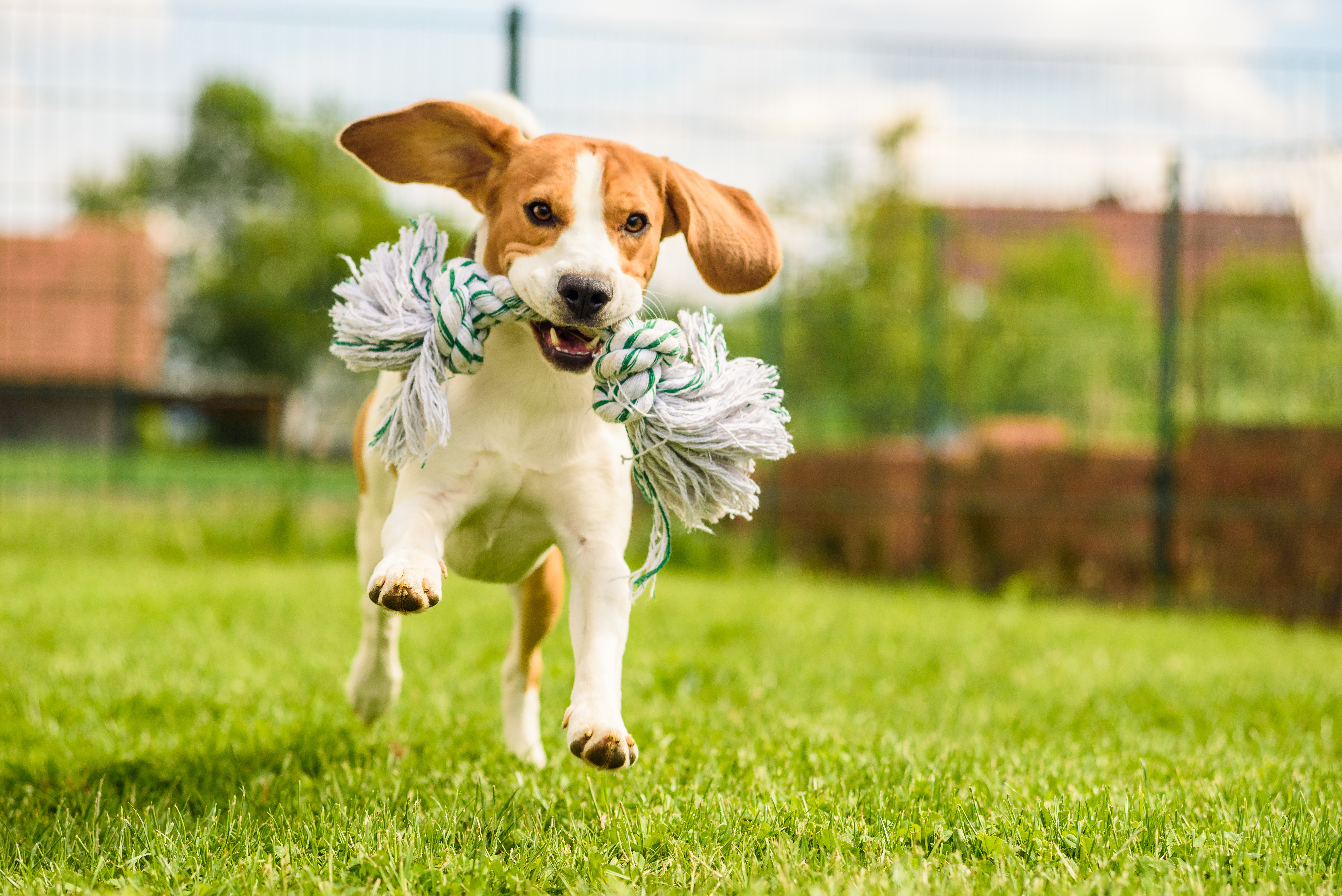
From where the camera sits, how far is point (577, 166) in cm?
246

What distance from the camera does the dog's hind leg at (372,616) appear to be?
123 inches

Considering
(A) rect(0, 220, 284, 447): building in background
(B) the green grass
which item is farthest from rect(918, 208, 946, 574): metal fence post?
(A) rect(0, 220, 284, 447): building in background

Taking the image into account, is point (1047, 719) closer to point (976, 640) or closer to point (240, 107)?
point (976, 640)

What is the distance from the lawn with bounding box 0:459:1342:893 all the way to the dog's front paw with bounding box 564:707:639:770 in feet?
0.65

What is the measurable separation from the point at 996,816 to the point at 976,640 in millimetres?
3387

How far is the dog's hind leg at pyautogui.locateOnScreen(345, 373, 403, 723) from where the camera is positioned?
10.3 feet

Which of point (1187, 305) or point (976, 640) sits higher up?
point (1187, 305)

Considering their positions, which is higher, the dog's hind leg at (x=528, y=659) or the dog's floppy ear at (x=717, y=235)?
the dog's floppy ear at (x=717, y=235)

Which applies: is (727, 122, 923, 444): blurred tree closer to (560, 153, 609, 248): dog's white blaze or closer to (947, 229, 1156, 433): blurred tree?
(947, 229, 1156, 433): blurred tree

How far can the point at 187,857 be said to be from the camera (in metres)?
2.29

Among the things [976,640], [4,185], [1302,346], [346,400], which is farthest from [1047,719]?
[346,400]

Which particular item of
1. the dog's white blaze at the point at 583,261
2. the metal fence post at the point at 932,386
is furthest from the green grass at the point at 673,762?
the metal fence post at the point at 932,386

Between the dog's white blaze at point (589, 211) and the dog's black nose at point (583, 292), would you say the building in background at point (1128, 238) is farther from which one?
the dog's black nose at point (583, 292)

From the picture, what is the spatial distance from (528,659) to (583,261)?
4.41ft
